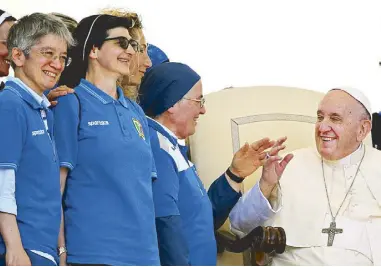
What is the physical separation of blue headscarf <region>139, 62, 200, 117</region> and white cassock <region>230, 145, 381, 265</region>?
637mm

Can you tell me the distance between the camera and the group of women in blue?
8.71 feet

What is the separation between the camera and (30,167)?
2.46 metres

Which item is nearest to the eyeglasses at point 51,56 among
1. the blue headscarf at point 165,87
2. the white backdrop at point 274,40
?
the blue headscarf at point 165,87

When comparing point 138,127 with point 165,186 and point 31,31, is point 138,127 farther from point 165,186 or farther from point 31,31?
point 31,31

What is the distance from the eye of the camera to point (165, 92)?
339 cm

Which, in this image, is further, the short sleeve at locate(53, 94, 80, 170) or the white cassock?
the white cassock

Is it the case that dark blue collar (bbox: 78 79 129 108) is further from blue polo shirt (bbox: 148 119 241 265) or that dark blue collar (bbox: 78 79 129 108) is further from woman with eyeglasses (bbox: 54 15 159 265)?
blue polo shirt (bbox: 148 119 241 265)

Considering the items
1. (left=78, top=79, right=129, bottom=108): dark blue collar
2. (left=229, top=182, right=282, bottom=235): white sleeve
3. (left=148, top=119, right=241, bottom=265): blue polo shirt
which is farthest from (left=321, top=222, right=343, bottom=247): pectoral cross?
(left=78, top=79, right=129, bottom=108): dark blue collar

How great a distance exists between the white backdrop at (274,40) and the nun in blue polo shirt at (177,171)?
166cm

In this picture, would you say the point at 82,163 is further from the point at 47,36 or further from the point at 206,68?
the point at 206,68

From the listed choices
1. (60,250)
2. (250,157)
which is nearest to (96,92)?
(60,250)

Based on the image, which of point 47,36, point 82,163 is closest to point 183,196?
point 82,163

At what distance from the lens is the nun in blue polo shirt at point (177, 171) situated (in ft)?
9.95

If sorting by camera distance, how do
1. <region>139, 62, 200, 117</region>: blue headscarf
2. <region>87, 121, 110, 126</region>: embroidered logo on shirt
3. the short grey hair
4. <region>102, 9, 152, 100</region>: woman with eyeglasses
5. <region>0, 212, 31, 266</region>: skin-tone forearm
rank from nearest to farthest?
<region>0, 212, 31, 266</region>: skin-tone forearm
the short grey hair
<region>87, 121, 110, 126</region>: embroidered logo on shirt
<region>102, 9, 152, 100</region>: woman with eyeglasses
<region>139, 62, 200, 117</region>: blue headscarf
